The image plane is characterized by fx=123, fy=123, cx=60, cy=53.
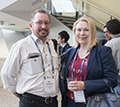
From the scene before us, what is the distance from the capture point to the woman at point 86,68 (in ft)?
3.88

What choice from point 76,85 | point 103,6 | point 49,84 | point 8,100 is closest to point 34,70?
point 49,84

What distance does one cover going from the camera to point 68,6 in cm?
649

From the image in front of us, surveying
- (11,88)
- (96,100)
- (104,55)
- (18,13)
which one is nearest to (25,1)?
(18,13)

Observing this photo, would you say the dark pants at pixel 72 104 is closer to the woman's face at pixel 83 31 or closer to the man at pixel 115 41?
the woman's face at pixel 83 31

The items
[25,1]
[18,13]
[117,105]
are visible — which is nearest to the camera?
[117,105]

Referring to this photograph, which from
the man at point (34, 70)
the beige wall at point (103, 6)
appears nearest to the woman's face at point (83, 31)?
the man at point (34, 70)

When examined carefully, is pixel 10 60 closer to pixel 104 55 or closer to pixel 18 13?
pixel 104 55

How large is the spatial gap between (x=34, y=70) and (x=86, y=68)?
559 mm

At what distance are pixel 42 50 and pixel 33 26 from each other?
297 millimetres

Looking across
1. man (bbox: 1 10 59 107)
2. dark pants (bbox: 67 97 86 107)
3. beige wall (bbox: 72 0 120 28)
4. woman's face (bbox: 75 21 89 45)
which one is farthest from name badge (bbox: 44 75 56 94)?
beige wall (bbox: 72 0 120 28)

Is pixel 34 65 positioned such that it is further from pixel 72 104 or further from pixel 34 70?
pixel 72 104

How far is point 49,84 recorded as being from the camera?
1372mm

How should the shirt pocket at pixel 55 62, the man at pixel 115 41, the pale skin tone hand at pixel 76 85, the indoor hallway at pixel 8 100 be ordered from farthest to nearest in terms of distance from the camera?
the indoor hallway at pixel 8 100 → the man at pixel 115 41 → the shirt pocket at pixel 55 62 → the pale skin tone hand at pixel 76 85

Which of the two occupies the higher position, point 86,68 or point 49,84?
point 86,68
